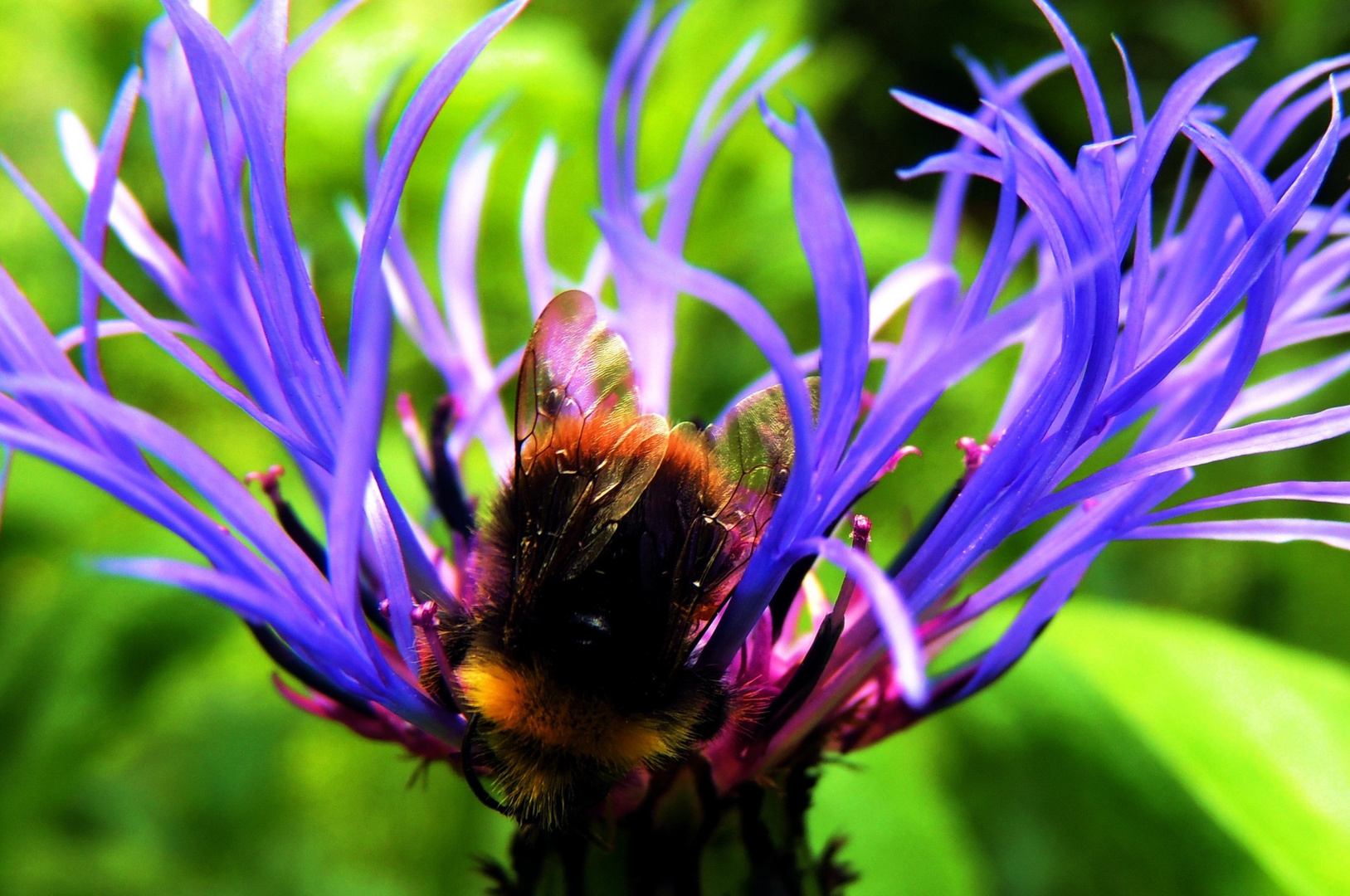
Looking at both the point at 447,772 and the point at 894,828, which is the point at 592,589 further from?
the point at 447,772

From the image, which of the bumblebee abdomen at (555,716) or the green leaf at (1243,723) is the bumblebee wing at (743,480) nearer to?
the bumblebee abdomen at (555,716)

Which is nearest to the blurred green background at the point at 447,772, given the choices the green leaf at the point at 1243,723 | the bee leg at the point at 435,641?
the green leaf at the point at 1243,723

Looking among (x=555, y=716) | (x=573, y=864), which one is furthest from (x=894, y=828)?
(x=555, y=716)

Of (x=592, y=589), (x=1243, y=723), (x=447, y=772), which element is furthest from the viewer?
(x=447, y=772)

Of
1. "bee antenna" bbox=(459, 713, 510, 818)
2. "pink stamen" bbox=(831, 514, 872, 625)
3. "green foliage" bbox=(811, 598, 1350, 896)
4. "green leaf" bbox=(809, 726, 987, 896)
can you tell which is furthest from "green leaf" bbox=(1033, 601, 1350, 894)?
"bee antenna" bbox=(459, 713, 510, 818)

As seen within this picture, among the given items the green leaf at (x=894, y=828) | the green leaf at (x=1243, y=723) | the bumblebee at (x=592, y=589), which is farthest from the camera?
the green leaf at (x=894, y=828)

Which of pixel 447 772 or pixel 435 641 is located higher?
pixel 435 641
